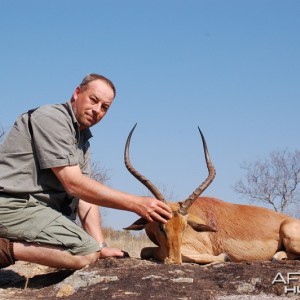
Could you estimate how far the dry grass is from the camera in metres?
11.0

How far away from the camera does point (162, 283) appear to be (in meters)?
5.38

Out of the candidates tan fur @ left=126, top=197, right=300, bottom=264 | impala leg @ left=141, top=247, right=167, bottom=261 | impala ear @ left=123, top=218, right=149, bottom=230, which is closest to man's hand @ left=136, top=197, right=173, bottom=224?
impala leg @ left=141, top=247, right=167, bottom=261

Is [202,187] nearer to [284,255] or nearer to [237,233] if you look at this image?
[237,233]

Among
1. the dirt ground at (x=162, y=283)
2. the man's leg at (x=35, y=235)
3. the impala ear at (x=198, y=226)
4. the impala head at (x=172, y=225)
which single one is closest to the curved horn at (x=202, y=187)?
the impala head at (x=172, y=225)

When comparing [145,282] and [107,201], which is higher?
[107,201]

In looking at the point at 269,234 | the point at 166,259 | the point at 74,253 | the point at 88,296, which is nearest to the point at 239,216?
the point at 269,234

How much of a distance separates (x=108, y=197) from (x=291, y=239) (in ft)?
12.8

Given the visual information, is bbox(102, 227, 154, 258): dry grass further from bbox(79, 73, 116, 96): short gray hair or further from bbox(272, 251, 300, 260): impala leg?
bbox(79, 73, 116, 96): short gray hair

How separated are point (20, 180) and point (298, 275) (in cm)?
266

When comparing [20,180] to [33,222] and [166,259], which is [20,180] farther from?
[166,259]

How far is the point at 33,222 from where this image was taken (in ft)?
19.6

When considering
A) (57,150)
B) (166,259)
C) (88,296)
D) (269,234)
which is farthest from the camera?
(269,234)

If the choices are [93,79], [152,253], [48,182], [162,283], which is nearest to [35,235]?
[48,182]

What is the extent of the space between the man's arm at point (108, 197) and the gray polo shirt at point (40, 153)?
0.39ft
